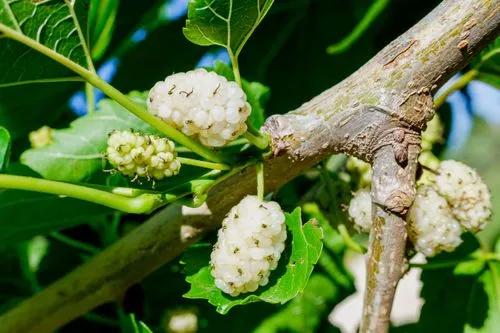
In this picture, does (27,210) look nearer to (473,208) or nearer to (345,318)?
(473,208)

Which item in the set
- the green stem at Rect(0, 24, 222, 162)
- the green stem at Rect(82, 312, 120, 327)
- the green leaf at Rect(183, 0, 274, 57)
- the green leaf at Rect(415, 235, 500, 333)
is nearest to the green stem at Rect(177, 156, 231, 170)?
the green stem at Rect(0, 24, 222, 162)

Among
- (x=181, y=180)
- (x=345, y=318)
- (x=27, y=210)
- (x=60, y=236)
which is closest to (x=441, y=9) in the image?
(x=181, y=180)

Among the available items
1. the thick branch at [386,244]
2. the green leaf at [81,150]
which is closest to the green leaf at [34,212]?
the green leaf at [81,150]

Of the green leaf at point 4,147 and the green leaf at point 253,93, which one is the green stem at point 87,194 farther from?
the green leaf at point 253,93

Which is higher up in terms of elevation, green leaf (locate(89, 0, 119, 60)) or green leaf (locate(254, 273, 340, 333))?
green leaf (locate(89, 0, 119, 60))

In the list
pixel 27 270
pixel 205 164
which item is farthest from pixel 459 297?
pixel 27 270

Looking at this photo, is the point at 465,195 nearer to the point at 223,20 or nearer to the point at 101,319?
the point at 223,20

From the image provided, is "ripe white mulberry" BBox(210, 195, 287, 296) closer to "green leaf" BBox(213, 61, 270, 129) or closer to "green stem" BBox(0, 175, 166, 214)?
"green stem" BBox(0, 175, 166, 214)
